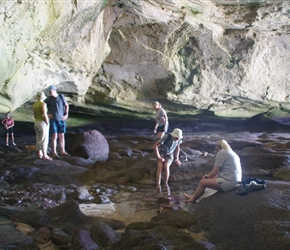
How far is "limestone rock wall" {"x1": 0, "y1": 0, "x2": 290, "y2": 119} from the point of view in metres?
7.54

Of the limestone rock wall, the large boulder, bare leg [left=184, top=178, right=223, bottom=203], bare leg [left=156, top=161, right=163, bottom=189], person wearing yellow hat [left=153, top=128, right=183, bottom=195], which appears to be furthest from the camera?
the large boulder

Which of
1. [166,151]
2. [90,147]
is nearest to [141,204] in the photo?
[166,151]

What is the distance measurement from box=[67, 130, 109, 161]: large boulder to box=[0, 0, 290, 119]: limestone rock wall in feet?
6.53

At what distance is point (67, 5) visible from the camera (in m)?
7.01

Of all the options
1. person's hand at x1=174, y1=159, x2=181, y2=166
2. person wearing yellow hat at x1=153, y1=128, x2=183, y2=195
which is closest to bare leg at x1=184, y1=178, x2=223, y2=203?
person wearing yellow hat at x1=153, y1=128, x2=183, y2=195

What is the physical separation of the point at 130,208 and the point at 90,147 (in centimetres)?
505

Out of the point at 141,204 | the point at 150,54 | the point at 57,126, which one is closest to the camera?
the point at 141,204

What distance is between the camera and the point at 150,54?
13.1m

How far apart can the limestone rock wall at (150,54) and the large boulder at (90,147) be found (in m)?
1.99

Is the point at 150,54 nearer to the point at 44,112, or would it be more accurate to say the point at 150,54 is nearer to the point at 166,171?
the point at 44,112

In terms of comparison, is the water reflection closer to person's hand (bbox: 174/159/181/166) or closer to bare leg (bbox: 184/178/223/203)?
bare leg (bbox: 184/178/223/203)

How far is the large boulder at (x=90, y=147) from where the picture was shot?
1097 cm

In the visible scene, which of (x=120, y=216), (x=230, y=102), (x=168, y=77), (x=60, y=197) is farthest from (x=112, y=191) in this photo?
(x=230, y=102)

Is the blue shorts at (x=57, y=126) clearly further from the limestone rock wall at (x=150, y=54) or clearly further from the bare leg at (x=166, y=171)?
the bare leg at (x=166, y=171)
